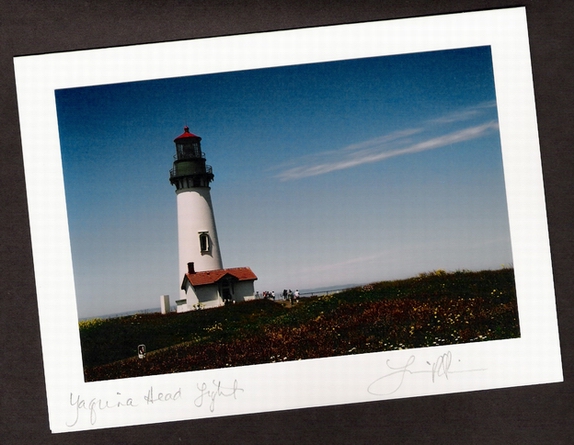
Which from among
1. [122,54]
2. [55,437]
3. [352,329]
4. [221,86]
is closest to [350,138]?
[221,86]

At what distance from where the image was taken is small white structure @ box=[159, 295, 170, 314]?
4.30 m

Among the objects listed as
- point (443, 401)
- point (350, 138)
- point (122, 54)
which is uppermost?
point (122, 54)

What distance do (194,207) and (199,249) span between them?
291 mm

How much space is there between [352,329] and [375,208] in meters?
0.85

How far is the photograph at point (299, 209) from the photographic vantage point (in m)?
4.32

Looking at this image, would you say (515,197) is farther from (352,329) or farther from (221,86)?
(221,86)

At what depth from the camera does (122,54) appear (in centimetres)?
427
